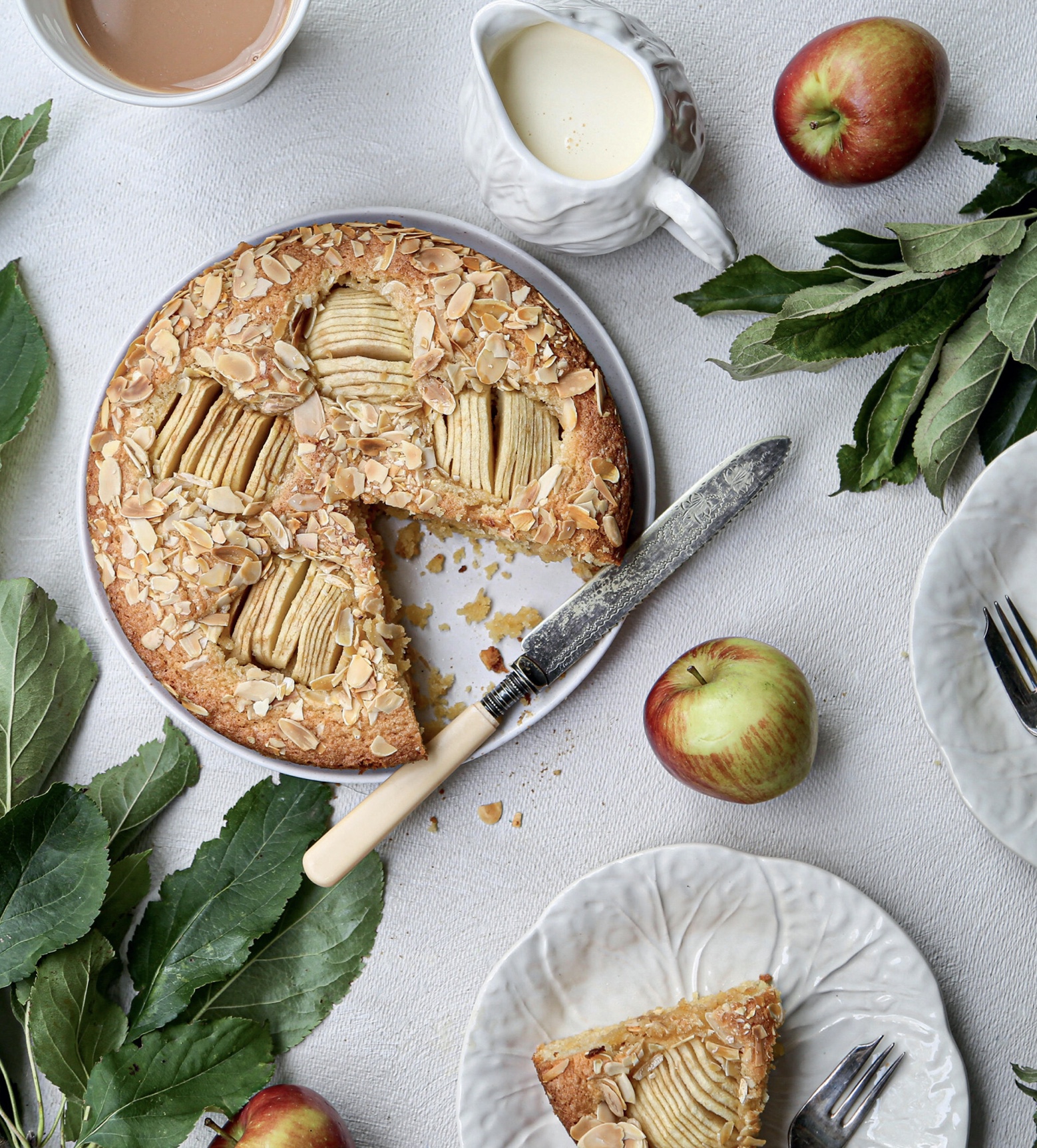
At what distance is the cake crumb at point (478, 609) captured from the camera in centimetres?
149

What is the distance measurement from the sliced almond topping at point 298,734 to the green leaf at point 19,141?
982mm

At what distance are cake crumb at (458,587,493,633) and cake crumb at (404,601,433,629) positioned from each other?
50 mm

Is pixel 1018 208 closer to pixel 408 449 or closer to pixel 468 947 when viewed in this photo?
pixel 408 449

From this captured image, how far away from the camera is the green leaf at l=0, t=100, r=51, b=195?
1535mm

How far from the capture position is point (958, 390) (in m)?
1.36

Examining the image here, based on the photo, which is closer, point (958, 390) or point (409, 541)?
point (958, 390)

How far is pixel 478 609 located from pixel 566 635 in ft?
0.49

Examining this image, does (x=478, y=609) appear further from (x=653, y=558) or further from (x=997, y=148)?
(x=997, y=148)

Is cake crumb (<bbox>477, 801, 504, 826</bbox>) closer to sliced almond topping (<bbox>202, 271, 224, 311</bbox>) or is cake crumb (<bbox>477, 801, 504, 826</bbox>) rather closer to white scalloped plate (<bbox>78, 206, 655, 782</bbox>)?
white scalloped plate (<bbox>78, 206, 655, 782</bbox>)

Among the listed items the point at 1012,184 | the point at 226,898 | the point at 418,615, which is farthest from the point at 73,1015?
the point at 1012,184

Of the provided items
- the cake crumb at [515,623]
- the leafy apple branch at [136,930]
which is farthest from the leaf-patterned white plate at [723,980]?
the cake crumb at [515,623]

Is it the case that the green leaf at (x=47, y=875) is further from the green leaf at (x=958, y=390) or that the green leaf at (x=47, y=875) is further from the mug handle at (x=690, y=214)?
the green leaf at (x=958, y=390)

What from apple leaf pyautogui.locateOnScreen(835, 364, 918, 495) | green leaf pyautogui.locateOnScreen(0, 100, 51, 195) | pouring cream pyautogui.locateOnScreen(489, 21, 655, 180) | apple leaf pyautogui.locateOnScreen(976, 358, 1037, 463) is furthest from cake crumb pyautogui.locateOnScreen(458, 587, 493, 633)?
green leaf pyautogui.locateOnScreen(0, 100, 51, 195)

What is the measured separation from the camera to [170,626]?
4.55 feet
